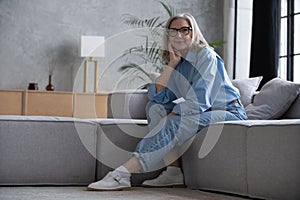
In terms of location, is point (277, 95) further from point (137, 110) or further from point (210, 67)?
point (137, 110)

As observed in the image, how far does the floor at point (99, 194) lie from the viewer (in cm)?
258

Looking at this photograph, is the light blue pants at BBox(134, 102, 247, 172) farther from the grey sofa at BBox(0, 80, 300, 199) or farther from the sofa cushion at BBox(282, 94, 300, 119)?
the sofa cushion at BBox(282, 94, 300, 119)

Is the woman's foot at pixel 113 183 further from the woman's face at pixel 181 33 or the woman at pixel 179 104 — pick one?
the woman's face at pixel 181 33

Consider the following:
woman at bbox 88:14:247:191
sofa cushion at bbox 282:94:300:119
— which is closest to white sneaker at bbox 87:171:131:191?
woman at bbox 88:14:247:191

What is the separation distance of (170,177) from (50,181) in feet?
2.12

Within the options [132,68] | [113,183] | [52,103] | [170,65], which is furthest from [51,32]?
[113,183]

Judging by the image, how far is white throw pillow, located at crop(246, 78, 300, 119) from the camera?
3377mm

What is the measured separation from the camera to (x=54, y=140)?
10.5ft

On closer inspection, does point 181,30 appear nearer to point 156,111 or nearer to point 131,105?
point 156,111

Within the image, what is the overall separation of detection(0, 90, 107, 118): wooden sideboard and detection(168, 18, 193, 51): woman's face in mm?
2774

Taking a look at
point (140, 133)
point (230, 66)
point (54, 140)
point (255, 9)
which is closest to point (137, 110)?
point (140, 133)

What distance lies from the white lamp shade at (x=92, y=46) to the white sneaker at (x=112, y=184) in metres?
3.34

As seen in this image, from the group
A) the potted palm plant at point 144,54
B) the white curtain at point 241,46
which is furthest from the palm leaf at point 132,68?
the white curtain at point 241,46

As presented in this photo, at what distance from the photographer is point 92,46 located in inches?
241
